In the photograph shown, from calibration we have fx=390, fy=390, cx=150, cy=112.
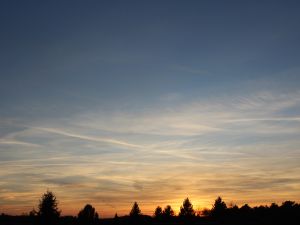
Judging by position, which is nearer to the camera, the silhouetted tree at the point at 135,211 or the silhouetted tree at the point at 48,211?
the silhouetted tree at the point at 48,211

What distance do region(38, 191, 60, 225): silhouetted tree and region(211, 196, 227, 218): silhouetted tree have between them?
6888cm

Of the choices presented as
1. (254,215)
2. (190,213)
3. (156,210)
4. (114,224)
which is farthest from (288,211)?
(156,210)

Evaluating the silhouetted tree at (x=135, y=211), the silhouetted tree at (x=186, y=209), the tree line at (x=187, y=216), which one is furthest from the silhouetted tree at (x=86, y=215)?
the silhouetted tree at (x=186, y=209)

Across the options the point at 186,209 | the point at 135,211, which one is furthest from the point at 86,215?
the point at 186,209

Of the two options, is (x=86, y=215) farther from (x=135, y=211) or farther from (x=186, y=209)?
(x=186, y=209)

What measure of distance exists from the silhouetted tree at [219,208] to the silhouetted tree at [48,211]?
6888 centimetres

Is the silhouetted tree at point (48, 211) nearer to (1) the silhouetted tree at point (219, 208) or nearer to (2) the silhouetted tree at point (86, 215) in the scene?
(2) the silhouetted tree at point (86, 215)

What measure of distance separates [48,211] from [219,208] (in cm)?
7488

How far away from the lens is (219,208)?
123 meters

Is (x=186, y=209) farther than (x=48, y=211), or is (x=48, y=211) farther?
(x=186, y=209)

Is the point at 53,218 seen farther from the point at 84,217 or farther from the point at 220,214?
the point at 220,214

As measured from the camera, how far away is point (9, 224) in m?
124

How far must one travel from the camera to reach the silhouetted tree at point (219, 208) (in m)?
120

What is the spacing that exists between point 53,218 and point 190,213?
7316cm
